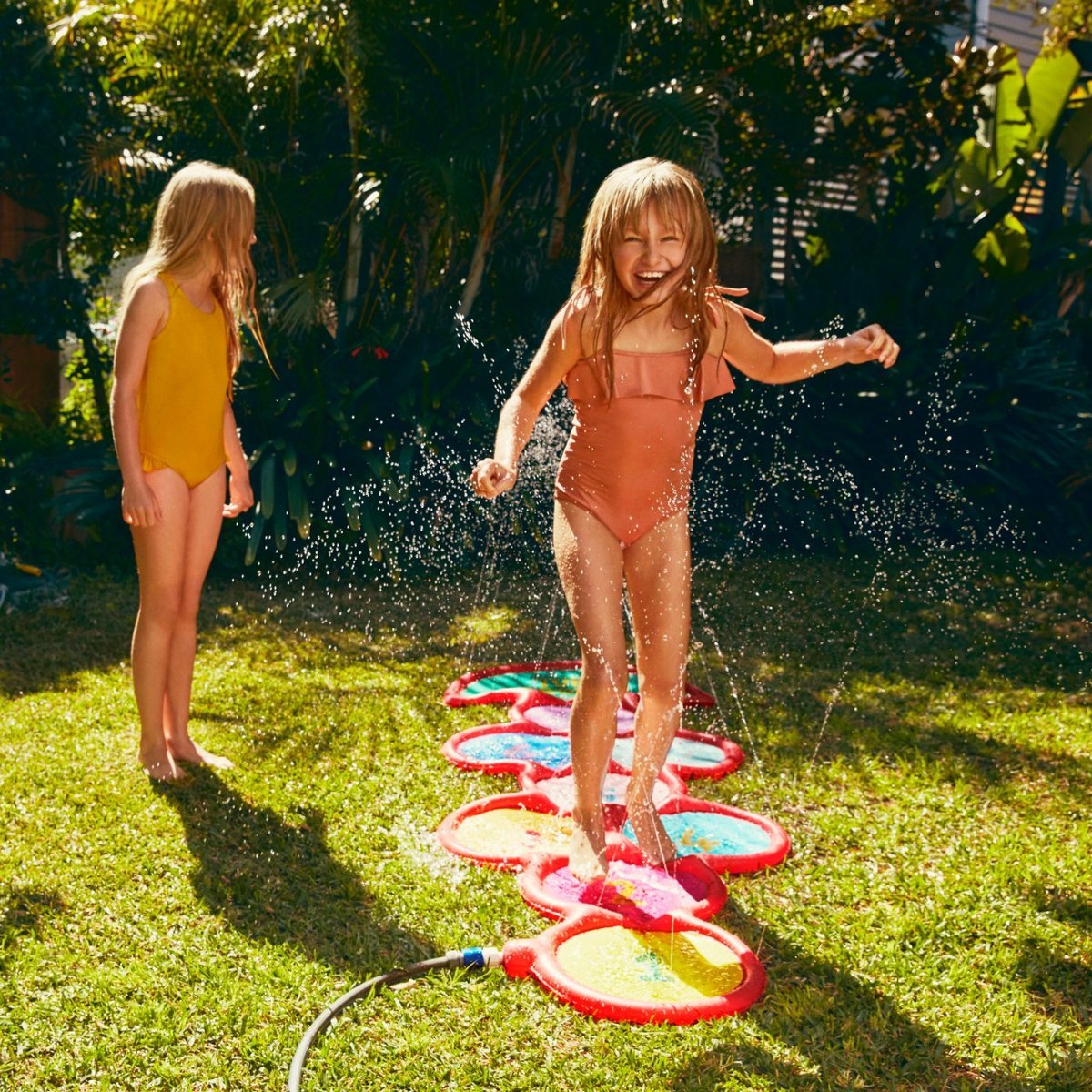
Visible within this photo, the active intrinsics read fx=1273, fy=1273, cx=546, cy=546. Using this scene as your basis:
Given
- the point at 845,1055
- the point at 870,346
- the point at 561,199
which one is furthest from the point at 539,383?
the point at 561,199

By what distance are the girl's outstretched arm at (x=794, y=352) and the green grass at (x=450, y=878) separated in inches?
48.2

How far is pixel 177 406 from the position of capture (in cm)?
346

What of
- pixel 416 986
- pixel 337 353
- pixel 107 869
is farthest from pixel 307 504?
pixel 416 986

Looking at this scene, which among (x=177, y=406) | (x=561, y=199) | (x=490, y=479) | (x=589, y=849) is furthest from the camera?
(x=561, y=199)

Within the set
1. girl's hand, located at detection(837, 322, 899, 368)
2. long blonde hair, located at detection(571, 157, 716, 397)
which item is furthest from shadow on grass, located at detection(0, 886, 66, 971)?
girl's hand, located at detection(837, 322, 899, 368)

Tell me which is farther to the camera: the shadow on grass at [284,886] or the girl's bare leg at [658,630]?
the girl's bare leg at [658,630]

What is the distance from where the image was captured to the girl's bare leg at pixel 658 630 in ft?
9.58

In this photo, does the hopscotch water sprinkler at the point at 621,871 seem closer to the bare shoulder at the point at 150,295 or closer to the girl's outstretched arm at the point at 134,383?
the girl's outstretched arm at the point at 134,383

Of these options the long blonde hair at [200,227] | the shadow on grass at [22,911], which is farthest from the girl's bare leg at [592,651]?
the shadow on grass at [22,911]

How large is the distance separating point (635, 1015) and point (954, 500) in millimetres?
5776

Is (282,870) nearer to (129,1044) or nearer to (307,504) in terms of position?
(129,1044)

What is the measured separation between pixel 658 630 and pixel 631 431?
1.51 feet

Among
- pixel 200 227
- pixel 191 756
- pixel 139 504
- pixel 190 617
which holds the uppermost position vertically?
pixel 200 227

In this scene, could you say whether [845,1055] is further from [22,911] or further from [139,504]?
[139,504]
